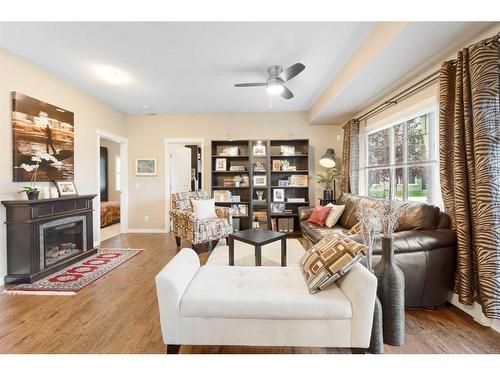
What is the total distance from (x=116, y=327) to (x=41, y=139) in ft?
8.74

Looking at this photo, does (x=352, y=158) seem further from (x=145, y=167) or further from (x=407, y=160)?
(x=145, y=167)

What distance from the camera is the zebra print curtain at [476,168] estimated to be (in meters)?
1.76

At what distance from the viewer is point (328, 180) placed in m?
4.80

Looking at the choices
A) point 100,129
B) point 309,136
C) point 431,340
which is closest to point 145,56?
point 100,129

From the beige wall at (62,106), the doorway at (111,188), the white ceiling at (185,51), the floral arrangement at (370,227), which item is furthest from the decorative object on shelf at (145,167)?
the floral arrangement at (370,227)

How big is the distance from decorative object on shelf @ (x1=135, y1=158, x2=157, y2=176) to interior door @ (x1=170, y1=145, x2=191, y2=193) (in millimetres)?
409

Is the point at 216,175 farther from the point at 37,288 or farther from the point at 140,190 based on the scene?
the point at 37,288

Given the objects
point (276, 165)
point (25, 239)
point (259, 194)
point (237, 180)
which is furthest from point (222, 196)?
point (25, 239)

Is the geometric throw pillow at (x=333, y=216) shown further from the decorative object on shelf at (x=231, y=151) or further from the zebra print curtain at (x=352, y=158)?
the decorative object on shelf at (x=231, y=151)

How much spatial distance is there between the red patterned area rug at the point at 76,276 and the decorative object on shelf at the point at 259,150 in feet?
9.49

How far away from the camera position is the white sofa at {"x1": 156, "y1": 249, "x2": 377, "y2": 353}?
4.64 feet

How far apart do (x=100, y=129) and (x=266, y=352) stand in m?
4.57

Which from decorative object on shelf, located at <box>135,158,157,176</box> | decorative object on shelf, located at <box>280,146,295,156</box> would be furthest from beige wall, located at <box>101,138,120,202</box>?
decorative object on shelf, located at <box>280,146,295,156</box>

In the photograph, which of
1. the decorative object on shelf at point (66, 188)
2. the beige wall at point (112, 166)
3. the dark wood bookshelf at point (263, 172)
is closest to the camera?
the decorative object on shelf at point (66, 188)
